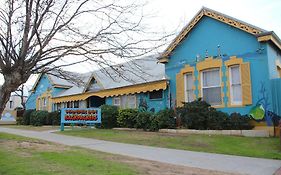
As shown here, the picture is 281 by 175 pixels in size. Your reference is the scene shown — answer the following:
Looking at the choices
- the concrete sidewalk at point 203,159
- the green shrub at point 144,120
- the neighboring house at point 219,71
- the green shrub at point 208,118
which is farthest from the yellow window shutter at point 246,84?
the concrete sidewalk at point 203,159

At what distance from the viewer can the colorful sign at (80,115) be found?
65.3ft

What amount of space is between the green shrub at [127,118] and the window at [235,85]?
5699 mm

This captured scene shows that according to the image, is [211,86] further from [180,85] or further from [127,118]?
[127,118]

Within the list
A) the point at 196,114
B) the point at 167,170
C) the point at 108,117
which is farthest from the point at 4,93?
the point at 108,117

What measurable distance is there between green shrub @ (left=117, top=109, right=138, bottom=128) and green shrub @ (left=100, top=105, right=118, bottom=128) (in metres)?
0.64

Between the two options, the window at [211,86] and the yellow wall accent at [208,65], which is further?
the window at [211,86]

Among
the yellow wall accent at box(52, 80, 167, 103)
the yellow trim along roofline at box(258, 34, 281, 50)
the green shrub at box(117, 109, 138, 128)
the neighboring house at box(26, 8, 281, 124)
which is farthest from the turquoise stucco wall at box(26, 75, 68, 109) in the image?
the yellow trim along roofline at box(258, 34, 281, 50)

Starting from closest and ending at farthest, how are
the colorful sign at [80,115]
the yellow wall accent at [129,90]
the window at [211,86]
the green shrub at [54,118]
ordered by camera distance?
the window at [211,86] → the yellow wall accent at [129,90] → the colorful sign at [80,115] → the green shrub at [54,118]

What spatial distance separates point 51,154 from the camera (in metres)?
9.23

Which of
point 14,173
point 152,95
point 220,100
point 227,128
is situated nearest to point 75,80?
point 14,173

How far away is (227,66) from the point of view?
16094 millimetres

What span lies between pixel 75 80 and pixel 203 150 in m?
5.73

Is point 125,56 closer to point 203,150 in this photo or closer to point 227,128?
point 203,150

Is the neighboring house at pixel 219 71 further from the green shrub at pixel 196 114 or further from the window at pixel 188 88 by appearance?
the green shrub at pixel 196 114
